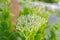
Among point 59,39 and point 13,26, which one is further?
point 59,39

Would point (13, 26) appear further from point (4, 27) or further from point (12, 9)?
point (12, 9)

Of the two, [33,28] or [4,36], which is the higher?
[33,28]

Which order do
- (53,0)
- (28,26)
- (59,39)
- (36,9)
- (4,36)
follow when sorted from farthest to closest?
(53,0), (36,9), (59,39), (4,36), (28,26)

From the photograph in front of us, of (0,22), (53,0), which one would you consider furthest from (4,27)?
(53,0)

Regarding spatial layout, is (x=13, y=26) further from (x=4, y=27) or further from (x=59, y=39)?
(x=59, y=39)

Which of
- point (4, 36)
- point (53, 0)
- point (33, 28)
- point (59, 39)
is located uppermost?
point (33, 28)

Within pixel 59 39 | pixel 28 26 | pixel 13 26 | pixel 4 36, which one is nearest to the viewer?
pixel 28 26

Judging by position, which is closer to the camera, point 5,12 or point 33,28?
point 33,28

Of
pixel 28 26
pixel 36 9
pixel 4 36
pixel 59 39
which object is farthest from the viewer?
pixel 36 9

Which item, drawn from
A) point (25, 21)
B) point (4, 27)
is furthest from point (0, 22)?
point (25, 21)
